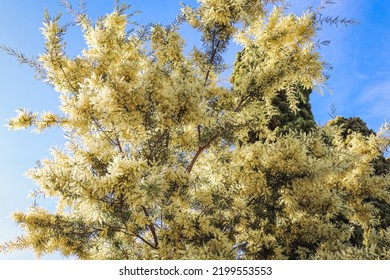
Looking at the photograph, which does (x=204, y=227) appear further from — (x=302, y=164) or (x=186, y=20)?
(x=186, y=20)

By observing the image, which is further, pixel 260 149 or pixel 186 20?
A: pixel 186 20

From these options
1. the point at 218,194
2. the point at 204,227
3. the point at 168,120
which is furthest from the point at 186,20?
the point at 204,227

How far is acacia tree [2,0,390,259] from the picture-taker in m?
4.96

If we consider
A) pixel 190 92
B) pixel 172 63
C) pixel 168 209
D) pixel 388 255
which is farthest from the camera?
pixel 172 63

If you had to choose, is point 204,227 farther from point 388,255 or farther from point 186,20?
point 186,20

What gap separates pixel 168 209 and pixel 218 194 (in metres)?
1.00

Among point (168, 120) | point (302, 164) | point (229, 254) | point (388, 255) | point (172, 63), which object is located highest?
point (172, 63)

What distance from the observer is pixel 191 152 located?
6957 mm

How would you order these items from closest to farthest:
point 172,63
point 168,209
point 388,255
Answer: point 388,255 < point 168,209 < point 172,63

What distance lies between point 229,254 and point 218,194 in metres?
1.17

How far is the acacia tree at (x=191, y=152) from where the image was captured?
496 cm
